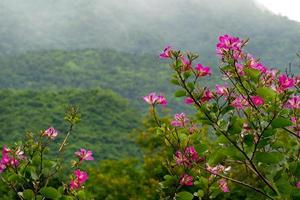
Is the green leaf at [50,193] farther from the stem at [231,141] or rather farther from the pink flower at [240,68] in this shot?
the pink flower at [240,68]

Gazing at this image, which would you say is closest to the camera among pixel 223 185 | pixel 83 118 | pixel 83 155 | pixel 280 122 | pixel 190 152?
pixel 280 122

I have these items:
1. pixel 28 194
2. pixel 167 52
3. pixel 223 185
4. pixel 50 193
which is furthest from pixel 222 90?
pixel 28 194

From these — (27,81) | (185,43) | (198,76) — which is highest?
(185,43)

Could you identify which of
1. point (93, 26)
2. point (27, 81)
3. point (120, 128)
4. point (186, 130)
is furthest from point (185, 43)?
point (186, 130)

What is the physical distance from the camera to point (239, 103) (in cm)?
301

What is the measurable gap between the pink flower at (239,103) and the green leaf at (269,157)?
39cm

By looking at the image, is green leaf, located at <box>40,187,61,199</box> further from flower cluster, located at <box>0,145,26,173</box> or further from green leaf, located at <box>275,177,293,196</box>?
green leaf, located at <box>275,177,293,196</box>

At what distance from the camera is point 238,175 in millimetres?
16953

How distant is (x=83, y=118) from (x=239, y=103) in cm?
8427

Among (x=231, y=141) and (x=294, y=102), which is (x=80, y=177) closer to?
(x=231, y=141)

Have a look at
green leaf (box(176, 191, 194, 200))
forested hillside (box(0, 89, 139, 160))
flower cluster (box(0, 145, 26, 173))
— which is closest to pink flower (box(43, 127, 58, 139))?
flower cluster (box(0, 145, 26, 173))

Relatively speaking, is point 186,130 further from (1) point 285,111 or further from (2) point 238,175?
(2) point 238,175

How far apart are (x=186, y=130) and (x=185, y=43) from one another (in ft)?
625

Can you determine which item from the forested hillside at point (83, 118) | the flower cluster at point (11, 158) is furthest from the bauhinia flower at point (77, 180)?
the forested hillside at point (83, 118)
